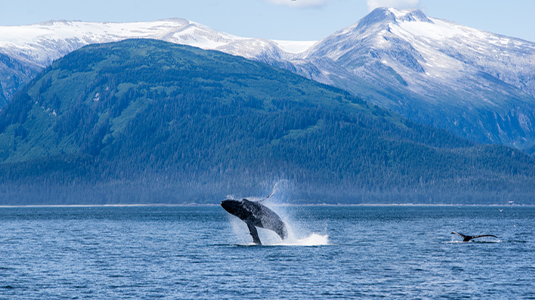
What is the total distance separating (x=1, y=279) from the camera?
60.1 metres

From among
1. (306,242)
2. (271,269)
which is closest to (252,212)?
(271,269)

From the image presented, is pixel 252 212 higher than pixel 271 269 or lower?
higher

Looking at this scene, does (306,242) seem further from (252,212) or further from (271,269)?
(271,269)

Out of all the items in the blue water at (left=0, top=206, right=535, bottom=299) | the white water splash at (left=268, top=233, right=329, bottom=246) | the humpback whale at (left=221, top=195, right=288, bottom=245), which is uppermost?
the humpback whale at (left=221, top=195, right=288, bottom=245)

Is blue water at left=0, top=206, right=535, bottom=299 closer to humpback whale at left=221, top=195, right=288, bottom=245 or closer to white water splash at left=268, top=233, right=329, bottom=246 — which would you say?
white water splash at left=268, top=233, right=329, bottom=246

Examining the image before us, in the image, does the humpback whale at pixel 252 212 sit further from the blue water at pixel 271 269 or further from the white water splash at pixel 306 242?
the white water splash at pixel 306 242

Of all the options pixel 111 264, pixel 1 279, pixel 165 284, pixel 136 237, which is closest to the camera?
pixel 165 284

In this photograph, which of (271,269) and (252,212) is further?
(252,212)

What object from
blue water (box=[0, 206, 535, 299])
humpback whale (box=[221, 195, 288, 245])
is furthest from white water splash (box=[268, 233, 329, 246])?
humpback whale (box=[221, 195, 288, 245])

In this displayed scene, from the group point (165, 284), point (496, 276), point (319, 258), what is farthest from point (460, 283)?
point (165, 284)

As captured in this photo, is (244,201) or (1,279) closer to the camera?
(1,279)

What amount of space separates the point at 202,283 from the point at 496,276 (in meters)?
25.4

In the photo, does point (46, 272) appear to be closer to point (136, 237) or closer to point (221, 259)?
point (221, 259)

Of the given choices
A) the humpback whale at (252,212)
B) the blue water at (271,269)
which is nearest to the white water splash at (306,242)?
the blue water at (271,269)
